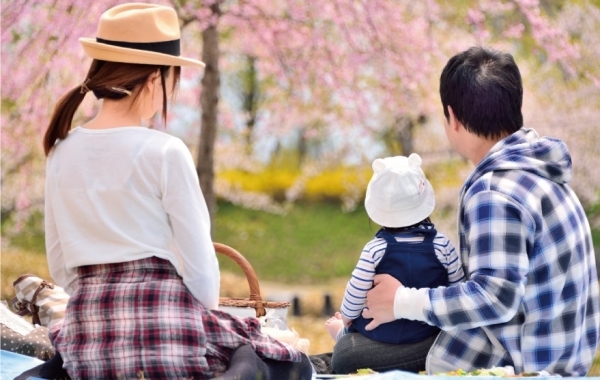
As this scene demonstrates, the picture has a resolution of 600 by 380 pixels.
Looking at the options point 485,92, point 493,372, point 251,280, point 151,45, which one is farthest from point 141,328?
point 485,92

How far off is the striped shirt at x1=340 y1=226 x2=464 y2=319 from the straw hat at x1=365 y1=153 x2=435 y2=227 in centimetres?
6

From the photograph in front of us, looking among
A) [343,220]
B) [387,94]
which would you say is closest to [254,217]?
[343,220]

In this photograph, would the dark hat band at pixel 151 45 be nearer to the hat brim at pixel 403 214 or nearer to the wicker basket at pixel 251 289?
the hat brim at pixel 403 214

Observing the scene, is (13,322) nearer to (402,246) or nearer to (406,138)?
(402,246)

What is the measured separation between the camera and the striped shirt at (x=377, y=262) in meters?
2.52

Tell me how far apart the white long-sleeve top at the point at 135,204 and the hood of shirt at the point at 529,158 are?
850 millimetres

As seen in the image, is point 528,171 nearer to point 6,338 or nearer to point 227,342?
point 227,342

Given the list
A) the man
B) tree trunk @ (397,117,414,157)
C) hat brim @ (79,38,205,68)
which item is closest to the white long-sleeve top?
hat brim @ (79,38,205,68)

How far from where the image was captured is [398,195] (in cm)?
252

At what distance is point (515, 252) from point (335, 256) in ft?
39.1

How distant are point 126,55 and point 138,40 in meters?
0.07

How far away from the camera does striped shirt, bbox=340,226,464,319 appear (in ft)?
8.26

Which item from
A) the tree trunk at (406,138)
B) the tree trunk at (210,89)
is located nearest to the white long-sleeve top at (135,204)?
the tree trunk at (210,89)

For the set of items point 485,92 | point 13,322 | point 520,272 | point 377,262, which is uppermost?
point 485,92
